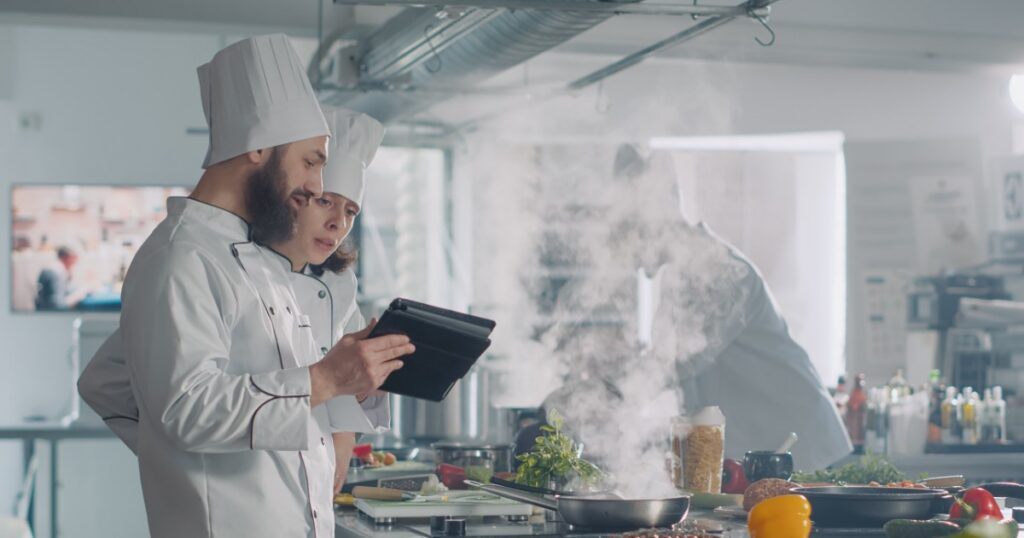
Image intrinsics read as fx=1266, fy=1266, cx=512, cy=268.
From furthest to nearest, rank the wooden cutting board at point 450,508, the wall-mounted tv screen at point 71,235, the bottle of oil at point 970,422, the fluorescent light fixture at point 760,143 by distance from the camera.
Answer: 1. the wall-mounted tv screen at point 71,235
2. the fluorescent light fixture at point 760,143
3. the bottle of oil at point 970,422
4. the wooden cutting board at point 450,508

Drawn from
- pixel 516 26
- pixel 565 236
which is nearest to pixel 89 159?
pixel 565 236

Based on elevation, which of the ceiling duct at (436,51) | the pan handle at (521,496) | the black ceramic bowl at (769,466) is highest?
the ceiling duct at (436,51)

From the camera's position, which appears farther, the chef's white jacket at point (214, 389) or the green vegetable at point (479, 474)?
the green vegetable at point (479, 474)

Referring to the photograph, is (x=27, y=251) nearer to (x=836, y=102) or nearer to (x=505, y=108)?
(x=505, y=108)

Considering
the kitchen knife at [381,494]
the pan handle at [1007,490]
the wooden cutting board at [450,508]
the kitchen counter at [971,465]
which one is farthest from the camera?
the kitchen counter at [971,465]

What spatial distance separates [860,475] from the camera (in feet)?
9.52

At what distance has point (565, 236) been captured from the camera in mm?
6555

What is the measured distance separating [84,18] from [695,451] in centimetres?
380

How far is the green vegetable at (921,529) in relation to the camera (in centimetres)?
196

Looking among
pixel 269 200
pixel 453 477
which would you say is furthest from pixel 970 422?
pixel 269 200

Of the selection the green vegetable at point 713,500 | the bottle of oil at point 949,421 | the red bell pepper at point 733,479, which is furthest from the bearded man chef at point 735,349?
the green vegetable at point 713,500

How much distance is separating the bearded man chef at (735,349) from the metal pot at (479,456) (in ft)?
4.60

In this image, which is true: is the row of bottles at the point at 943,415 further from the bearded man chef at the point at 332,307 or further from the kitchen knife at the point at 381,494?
the kitchen knife at the point at 381,494

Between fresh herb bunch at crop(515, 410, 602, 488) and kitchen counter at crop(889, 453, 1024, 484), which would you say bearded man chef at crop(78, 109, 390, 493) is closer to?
fresh herb bunch at crop(515, 410, 602, 488)
